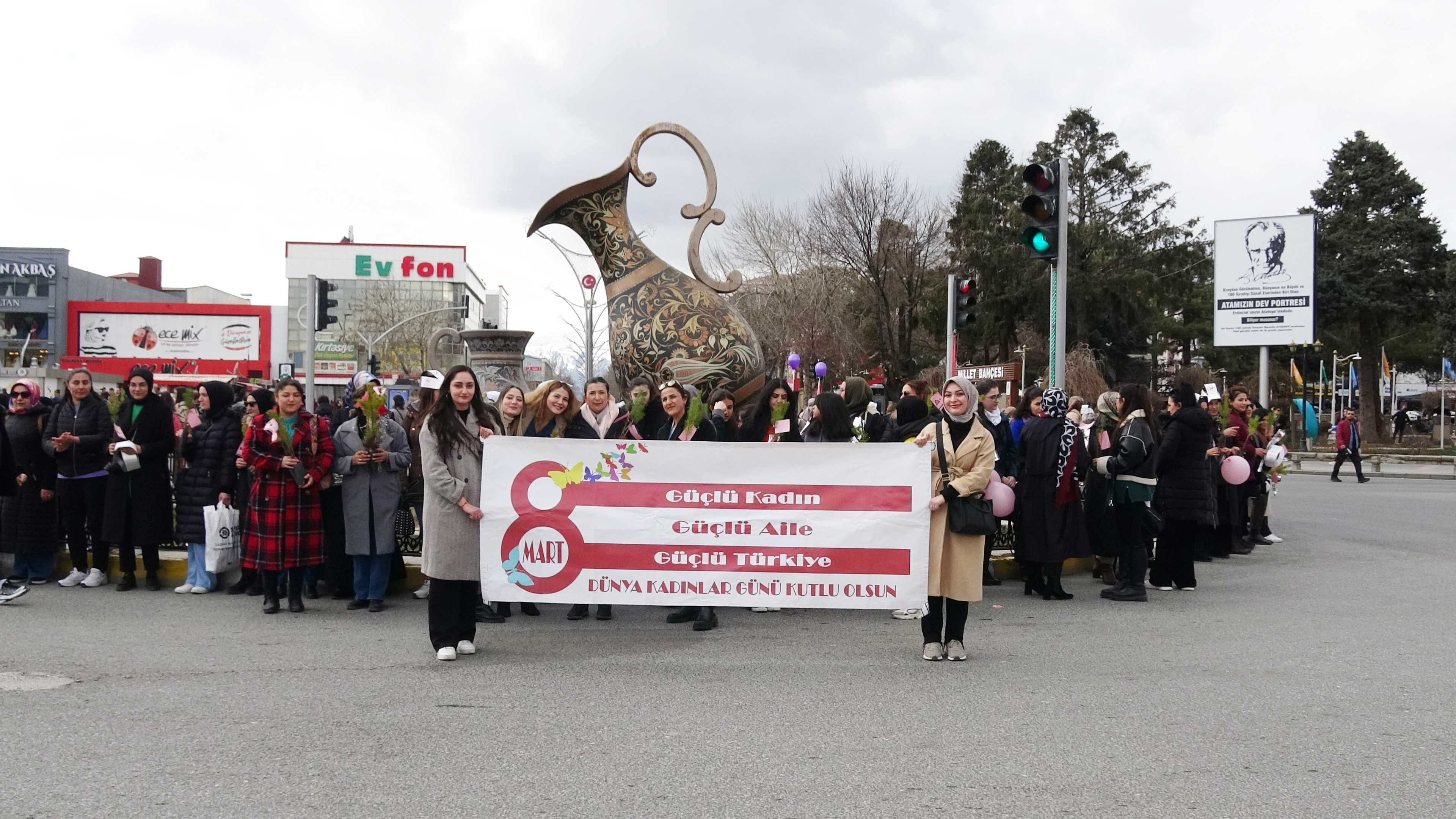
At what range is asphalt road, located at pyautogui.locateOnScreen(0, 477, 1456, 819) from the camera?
416cm

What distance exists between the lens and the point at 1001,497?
7707 mm

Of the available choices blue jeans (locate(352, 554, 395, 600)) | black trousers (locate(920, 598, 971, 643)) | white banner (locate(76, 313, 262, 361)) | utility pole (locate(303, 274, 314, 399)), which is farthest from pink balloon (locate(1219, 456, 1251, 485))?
white banner (locate(76, 313, 262, 361))

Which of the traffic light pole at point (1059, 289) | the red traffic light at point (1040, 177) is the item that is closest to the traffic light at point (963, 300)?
the traffic light pole at point (1059, 289)

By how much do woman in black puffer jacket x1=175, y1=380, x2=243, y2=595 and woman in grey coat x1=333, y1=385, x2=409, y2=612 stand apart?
1091mm

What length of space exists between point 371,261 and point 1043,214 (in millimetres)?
94065

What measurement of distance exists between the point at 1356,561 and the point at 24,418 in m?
12.5

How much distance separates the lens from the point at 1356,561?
11133 mm

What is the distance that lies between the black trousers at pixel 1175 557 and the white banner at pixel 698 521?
12.7 ft

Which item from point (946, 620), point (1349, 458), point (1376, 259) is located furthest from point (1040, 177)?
point (1376, 259)

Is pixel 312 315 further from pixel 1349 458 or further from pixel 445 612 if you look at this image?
pixel 1349 458

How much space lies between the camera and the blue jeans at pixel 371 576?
8.24 metres

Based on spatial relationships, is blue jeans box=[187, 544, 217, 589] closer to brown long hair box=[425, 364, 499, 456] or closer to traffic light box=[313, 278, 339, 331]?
brown long hair box=[425, 364, 499, 456]

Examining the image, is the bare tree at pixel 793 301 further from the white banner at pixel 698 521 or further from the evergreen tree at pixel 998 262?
the white banner at pixel 698 521

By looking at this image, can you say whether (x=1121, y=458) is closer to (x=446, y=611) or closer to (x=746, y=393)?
(x=746, y=393)
